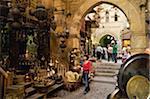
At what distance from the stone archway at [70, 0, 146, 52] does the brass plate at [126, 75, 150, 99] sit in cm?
660

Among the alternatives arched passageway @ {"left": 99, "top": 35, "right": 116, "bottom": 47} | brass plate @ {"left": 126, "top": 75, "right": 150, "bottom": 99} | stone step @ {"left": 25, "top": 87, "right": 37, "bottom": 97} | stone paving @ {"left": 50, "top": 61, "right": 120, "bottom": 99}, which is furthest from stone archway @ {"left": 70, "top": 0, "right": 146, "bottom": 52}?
arched passageway @ {"left": 99, "top": 35, "right": 116, "bottom": 47}

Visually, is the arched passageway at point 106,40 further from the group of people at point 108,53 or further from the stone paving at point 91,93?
the stone paving at point 91,93

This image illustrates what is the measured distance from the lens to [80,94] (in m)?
7.79

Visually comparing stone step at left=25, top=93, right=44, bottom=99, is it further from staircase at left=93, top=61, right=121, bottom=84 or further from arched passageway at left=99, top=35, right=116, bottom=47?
arched passageway at left=99, top=35, right=116, bottom=47

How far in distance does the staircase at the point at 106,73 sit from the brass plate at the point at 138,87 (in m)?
7.54

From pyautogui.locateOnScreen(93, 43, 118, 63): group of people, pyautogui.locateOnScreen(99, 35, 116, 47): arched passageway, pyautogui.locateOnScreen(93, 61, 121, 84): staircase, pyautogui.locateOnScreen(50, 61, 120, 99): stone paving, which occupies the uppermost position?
pyautogui.locateOnScreen(99, 35, 116, 47): arched passageway

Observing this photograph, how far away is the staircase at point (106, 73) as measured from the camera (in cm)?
1018

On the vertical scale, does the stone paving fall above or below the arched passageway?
below

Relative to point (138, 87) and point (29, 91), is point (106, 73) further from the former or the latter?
point (138, 87)

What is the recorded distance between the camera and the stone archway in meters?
8.78

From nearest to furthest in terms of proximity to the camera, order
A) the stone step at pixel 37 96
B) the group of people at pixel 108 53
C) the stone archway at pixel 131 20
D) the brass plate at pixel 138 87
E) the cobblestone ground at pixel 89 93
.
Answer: the brass plate at pixel 138 87 < the stone step at pixel 37 96 < the cobblestone ground at pixel 89 93 < the stone archway at pixel 131 20 < the group of people at pixel 108 53

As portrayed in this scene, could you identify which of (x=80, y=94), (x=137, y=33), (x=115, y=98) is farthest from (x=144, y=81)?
(x=137, y=33)

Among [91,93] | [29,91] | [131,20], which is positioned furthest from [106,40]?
[29,91]

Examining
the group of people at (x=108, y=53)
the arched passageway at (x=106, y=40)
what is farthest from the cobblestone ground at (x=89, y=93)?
the arched passageway at (x=106, y=40)
